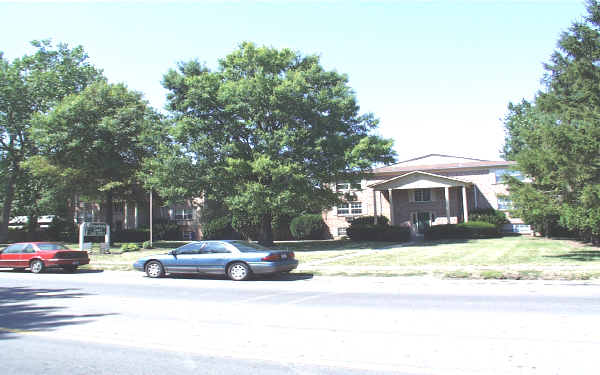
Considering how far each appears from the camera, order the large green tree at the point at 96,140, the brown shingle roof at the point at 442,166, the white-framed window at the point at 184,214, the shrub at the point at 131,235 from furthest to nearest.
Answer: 1. the white-framed window at the point at 184,214
2. the shrub at the point at 131,235
3. the brown shingle roof at the point at 442,166
4. the large green tree at the point at 96,140

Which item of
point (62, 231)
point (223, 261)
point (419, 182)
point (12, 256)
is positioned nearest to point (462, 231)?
point (419, 182)

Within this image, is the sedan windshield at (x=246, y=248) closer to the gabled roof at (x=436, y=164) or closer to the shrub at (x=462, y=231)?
the shrub at (x=462, y=231)

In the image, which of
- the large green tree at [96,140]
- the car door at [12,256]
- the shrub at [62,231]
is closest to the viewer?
the car door at [12,256]

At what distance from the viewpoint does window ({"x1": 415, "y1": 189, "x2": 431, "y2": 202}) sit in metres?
38.0

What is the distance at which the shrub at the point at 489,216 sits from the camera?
34.1 m

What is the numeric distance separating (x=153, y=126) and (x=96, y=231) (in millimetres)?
7689

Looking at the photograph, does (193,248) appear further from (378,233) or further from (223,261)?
(378,233)

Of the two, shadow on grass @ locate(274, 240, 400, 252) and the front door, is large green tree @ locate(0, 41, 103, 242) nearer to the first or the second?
shadow on grass @ locate(274, 240, 400, 252)

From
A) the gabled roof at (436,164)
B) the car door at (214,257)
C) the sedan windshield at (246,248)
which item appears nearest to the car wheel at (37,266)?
the car door at (214,257)

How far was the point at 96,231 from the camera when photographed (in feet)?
90.4

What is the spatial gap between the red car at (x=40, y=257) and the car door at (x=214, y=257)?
6.88 metres

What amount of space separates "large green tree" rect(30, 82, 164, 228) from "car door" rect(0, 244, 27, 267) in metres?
13.1

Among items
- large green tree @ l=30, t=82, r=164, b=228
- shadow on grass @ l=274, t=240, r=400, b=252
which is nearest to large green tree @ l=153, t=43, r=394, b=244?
shadow on grass @ l=274, t=240, r=400, b=252

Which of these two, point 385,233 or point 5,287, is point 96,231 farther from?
point 385,233
